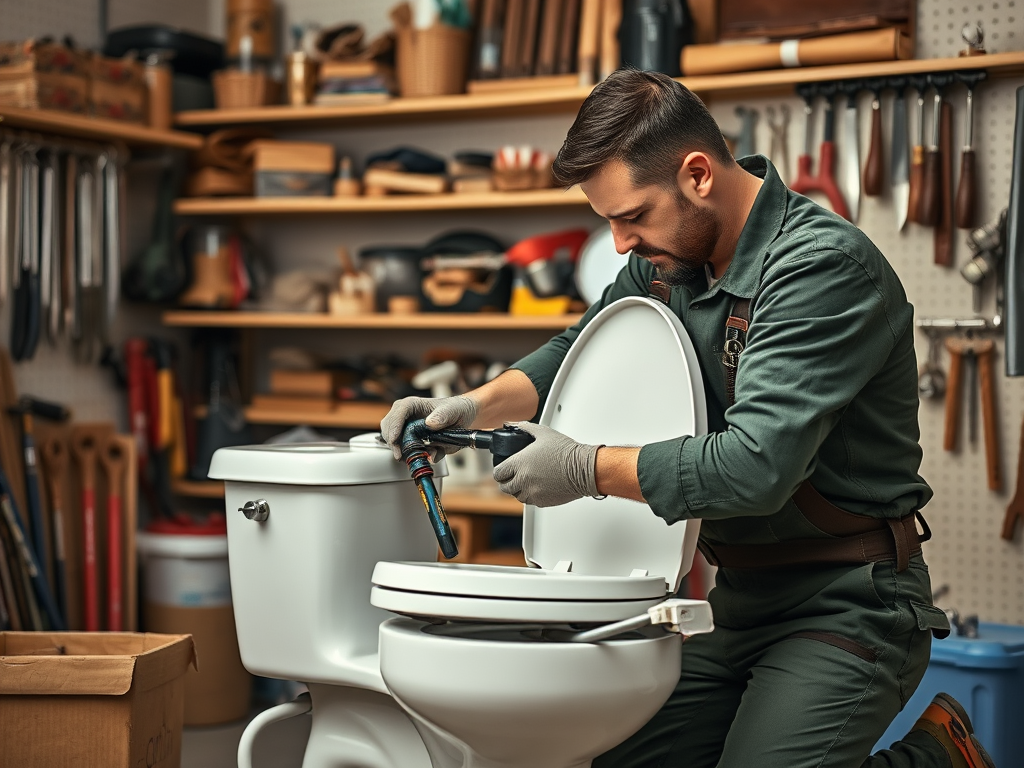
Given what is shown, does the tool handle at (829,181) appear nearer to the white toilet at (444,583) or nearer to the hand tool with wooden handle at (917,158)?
the hand tool with wooden handle at (917,158)

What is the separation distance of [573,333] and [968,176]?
129 cm

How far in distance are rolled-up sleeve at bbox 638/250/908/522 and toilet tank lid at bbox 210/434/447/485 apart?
1.67 ft

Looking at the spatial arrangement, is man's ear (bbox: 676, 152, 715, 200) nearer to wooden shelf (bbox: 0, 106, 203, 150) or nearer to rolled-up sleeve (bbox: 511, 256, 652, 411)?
rolled-up sleeve (bbox: 511, 256, 652, 411)

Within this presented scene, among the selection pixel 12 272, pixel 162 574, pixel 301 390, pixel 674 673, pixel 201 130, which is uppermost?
pixel 201 130

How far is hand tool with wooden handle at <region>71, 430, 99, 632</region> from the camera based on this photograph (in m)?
3.18

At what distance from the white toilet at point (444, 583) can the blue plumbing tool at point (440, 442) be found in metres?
0.07

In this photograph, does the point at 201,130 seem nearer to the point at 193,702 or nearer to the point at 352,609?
the point at 193,702

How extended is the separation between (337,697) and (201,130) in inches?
95.7

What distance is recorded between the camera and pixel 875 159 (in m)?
2.96

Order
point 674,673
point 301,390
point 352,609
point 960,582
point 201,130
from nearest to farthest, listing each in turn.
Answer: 1. point 674,673
2. point 352,609
3. point 960,582
4. point 301,390
5. point 201,130

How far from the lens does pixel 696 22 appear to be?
3.24 meters

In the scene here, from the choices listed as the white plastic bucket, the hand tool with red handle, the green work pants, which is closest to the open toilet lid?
the green work pants

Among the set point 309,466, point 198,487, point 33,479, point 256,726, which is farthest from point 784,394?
point 198,487

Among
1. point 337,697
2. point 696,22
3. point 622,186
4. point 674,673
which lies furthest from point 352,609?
point 696,22
